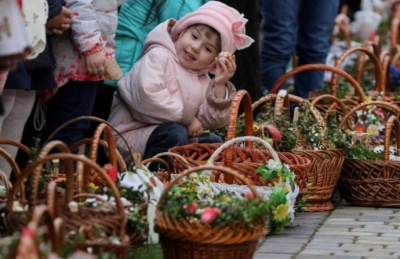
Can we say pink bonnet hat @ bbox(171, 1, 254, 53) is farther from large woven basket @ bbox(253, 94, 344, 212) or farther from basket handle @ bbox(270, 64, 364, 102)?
A: basket handle @ bbox(270, 64, 364, 102)

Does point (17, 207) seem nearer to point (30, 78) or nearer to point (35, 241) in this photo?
point (35, 241)

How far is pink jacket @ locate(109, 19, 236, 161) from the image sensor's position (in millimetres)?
6758

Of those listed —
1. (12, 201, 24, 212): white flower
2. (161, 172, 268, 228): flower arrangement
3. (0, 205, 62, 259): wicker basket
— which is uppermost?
(0, 205, 62, 259): wicker basket

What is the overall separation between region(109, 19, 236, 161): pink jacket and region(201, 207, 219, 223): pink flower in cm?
207

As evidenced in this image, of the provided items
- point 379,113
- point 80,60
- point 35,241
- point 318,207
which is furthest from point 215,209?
point 379,113

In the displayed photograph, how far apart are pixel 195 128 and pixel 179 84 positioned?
0.91 feet

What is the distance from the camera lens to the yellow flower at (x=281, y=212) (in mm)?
5879

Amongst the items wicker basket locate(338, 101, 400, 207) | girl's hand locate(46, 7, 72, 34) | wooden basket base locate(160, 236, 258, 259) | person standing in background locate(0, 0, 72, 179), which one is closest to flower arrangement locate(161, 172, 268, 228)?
wooden basket base locate(160, 236, 258, 259)

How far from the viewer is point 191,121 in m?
7.00

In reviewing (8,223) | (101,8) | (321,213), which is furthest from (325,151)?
(8,223)

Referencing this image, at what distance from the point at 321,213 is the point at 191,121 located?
2.94 feet

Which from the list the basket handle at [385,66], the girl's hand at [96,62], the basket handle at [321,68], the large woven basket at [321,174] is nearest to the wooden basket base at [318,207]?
the large woven basket at [321,174]

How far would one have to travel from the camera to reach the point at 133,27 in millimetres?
7297

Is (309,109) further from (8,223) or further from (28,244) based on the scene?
(28,244)
